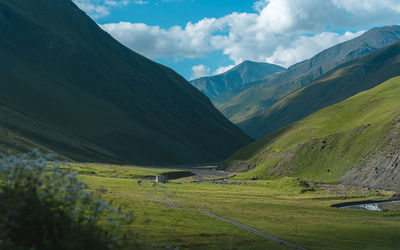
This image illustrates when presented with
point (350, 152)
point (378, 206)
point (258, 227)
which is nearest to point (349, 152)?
point (350, 152)

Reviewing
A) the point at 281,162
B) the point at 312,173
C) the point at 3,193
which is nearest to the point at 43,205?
the point at 3,193

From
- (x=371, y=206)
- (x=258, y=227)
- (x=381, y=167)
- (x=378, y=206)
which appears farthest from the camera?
(x=381, y=167)

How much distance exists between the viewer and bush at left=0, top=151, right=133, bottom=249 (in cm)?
2097

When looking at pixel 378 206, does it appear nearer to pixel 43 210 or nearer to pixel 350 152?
pixel 350 152

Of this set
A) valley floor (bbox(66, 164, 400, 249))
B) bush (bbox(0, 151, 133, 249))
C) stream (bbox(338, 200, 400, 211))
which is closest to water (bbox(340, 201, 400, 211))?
stream (bbox(338, 200, 400, 211))

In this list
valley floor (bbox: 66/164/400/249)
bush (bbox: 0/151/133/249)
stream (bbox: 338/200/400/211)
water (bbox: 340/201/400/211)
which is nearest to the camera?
bush (bbox: 0/151/133/249)

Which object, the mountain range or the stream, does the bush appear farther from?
the mountain range

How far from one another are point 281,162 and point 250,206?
95820mm

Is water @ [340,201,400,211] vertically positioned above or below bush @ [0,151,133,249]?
below

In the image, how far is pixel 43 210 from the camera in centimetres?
2162

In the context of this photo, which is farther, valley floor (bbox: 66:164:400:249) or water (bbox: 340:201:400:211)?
water (bbox: 340:201:400:211)

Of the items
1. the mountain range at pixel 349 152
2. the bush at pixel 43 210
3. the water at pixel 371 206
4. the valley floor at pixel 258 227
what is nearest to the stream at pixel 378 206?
the water at pixel 371 206

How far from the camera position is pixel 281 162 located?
7136 inches

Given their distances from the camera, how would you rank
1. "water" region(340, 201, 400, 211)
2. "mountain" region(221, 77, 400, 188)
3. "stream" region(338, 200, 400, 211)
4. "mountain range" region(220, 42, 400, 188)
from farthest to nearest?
1. "mountain range" region(220, 42, 400, 188)
2. "mountain" region(221, 77, 400, 188)
3. "water" region(340, 201, 400, 211)
4. "stream" region(338, 200, 400, 211)
